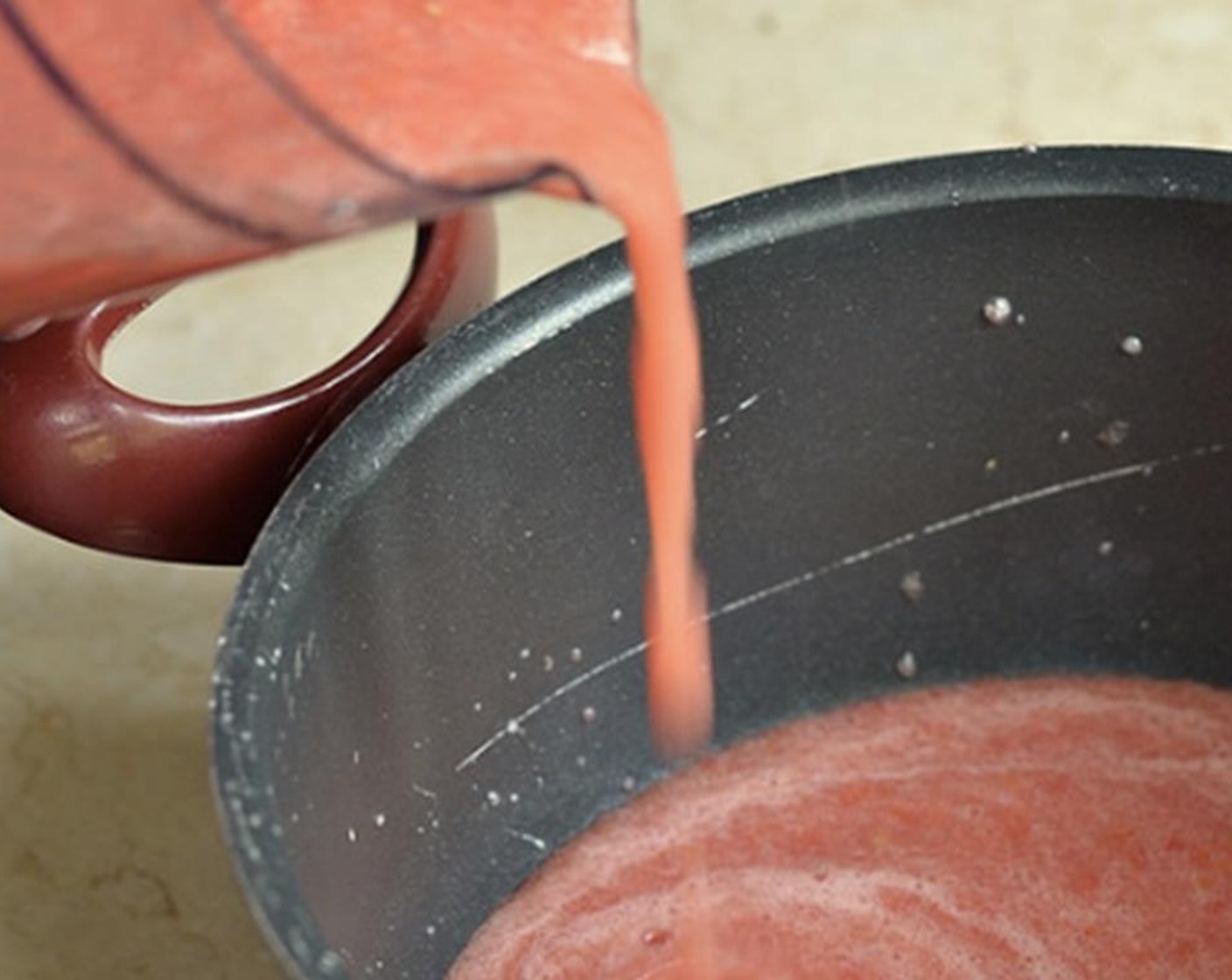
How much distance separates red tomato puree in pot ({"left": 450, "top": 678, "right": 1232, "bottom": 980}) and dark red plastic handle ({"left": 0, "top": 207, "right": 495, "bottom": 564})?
207 millimetres

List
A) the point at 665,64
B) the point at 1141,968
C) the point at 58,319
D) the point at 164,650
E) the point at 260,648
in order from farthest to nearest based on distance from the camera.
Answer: the point at 665,64 < the point at 164,650 < the point at 1141,968 < the point at 58,319 < the point at 260,648

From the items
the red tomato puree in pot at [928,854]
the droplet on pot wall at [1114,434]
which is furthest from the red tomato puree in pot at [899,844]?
the droplet on pot wall at [1114,434]

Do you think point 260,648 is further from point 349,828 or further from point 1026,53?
point 1026,53

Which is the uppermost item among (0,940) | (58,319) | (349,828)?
(58,319)

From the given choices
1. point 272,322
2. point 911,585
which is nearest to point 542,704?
point 911,585

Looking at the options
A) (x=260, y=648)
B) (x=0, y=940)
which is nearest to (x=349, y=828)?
(x=260, y=648)

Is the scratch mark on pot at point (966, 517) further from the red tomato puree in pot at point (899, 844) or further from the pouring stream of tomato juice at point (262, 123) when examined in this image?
the pouring stream of tomato juice at point (262, 123)

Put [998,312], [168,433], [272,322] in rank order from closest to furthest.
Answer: [168,433]
[998,312]
[272,322]

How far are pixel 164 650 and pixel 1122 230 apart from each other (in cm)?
44

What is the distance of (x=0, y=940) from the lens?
96 cm

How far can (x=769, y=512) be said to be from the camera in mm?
973

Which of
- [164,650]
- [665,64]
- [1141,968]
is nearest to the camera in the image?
[1141,968]

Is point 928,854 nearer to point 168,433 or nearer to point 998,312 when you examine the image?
point 998,312

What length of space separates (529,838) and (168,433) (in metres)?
0.24
